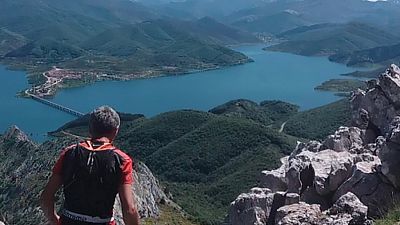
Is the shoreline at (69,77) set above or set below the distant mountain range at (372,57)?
above

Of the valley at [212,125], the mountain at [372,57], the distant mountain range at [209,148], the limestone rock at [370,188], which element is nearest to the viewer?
the limestone rock at [370,188]

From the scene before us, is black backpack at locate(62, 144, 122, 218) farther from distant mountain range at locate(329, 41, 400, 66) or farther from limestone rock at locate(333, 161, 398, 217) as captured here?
distant mountain range at locate(329, 41, 400, 66)

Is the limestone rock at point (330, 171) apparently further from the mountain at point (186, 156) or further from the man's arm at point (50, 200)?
the mountain at point (186, 156)

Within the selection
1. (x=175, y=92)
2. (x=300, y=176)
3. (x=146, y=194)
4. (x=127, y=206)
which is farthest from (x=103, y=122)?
(x=175, y=92)

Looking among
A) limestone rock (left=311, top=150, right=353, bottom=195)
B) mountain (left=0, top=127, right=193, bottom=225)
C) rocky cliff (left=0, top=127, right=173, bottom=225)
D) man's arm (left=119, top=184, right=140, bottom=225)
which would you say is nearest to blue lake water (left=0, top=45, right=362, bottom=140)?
rocky cliff (left=0, top=127, right=173, bottom=225)

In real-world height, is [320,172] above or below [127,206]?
below

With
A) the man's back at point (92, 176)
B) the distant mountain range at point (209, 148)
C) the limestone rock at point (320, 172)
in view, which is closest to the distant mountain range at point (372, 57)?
the distant mountain range at point (209, 148)

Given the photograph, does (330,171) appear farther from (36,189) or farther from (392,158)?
(36,189)
